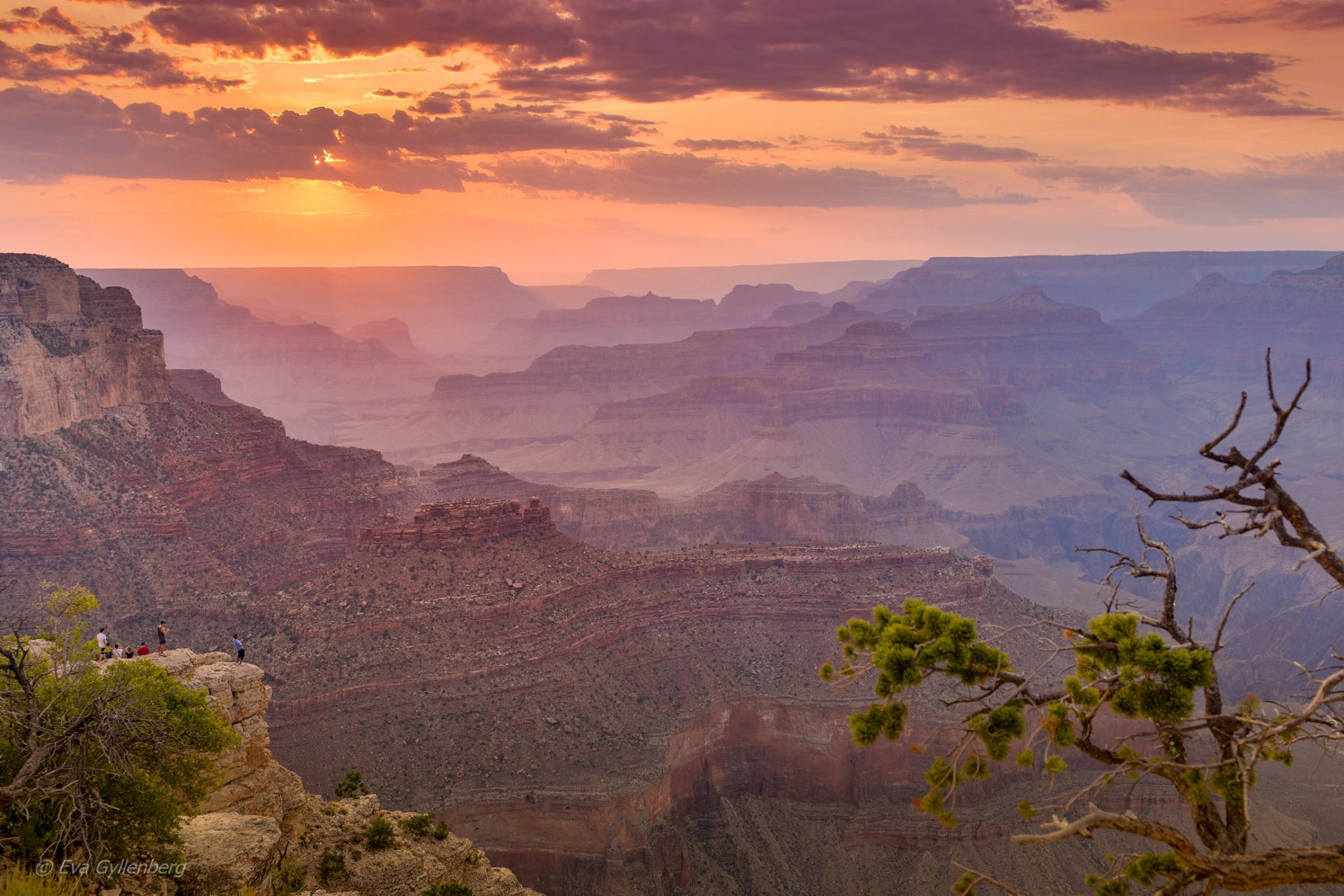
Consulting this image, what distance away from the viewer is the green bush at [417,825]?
28953 millimetres

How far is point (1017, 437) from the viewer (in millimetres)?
→ 172500

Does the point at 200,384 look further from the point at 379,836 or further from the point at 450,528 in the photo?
the point at 379,836

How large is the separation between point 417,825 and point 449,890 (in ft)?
12.0

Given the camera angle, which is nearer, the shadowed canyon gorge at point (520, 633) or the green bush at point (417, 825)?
the green bush at point (417, 825)

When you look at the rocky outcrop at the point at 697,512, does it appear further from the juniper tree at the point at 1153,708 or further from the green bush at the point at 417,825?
the juniper tree at the point at 1153,708

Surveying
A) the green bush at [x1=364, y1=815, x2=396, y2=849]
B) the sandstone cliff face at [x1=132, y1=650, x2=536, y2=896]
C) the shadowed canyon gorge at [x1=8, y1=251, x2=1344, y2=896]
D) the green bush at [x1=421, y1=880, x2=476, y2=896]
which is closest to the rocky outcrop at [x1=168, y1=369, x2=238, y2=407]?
the shadowed canyon gorge at [x1=8, y1=251, x2=1344, y2=896]

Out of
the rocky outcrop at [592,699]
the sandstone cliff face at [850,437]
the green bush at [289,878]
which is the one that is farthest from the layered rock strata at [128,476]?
the sandstone cliff face at [850,437]

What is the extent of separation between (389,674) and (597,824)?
1117cm

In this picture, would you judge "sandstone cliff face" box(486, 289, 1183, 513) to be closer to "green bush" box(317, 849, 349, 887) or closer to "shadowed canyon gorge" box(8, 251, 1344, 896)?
"shadowed canyon gorge" box(8, 251, 1344, 896)

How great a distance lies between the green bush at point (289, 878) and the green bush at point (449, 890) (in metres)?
2.78

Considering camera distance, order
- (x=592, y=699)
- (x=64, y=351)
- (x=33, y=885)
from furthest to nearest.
→ (x=64, y=351) → (x=592, y=699) → (x=33, y=885)

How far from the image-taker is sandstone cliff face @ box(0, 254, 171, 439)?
60.4 m

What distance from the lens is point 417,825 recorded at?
95.9 feet

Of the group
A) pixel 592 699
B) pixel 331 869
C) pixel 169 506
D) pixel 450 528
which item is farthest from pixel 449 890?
pixel 169 506
